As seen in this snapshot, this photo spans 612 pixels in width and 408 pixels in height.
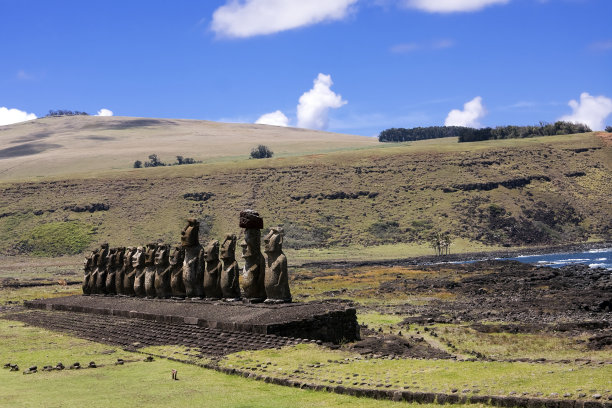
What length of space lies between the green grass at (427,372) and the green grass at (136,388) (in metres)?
0.81

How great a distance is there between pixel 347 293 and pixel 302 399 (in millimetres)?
34435

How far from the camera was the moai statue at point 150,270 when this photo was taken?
109ft

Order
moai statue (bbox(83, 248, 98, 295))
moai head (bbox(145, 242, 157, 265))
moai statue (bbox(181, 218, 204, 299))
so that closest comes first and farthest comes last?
1. moai statue (bbox(181, 218, 204, 299))
2. moai head (bbox(145, 242, 157, 265))
3. moai statue (bbox(83, 248, 98, 295))

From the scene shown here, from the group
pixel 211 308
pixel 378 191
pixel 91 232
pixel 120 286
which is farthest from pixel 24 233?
pixel 211 308

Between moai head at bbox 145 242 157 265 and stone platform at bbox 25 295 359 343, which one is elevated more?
moai head at bbox 145 242 157 265

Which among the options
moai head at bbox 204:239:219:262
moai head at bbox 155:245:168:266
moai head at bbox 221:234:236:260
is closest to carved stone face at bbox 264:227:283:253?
moai head at bbox 221:234:236:260

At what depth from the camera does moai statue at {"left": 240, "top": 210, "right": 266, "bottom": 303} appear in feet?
86.6

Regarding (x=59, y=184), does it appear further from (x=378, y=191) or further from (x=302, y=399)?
(x=302, y=399)

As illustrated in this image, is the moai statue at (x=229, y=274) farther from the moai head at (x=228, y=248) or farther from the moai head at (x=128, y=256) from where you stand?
the moai head at (x=128, y=256)

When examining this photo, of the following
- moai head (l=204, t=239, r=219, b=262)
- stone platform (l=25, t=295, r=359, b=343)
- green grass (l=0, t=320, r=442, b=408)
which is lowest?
green grass (l=0, t=320, r=442, b=408)

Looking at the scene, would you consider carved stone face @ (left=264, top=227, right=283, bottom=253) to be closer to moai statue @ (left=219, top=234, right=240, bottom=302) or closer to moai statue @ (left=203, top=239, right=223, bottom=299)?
moai statue @ (left=219, top=234, right=240, bottom=302)

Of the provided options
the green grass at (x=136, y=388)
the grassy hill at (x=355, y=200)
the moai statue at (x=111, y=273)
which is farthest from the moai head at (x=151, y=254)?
the grassy hill at (x=355, y=200)

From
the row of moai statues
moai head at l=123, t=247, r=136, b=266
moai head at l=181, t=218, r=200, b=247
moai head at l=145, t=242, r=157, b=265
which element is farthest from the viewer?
moai head at l=123, t=247, r=136, b=266

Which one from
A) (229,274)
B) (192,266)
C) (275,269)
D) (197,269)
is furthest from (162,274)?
(275,269)
